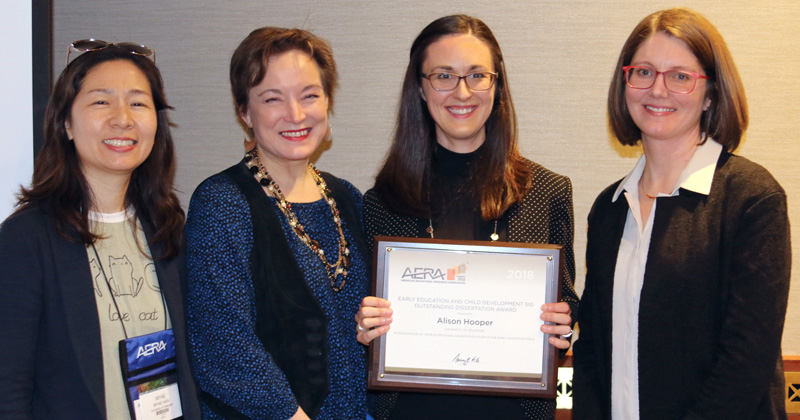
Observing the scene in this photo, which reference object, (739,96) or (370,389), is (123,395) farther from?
(739,96)

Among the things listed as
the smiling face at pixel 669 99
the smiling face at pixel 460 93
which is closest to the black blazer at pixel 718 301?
the smiling face at pixel 669 99

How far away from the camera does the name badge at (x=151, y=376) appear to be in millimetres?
1833

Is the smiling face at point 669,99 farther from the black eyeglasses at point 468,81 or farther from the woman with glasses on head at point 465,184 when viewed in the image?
the black eyeglasses at point 468,81

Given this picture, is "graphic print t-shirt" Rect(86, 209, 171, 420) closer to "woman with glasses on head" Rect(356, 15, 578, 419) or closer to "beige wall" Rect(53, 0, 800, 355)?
"woman with glasses on head" Rect(356, 15, 578, 419)

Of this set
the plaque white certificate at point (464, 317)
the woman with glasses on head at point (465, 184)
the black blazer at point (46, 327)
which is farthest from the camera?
the woman with glasses on head at point (465, 184)

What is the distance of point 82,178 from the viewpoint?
1.91 meters

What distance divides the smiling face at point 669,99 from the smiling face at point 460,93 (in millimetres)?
482

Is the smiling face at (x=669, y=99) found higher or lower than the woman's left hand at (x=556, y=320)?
higher

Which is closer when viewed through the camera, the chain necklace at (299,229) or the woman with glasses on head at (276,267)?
the woman with glasses on head at (276,267)

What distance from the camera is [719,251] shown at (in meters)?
1.77

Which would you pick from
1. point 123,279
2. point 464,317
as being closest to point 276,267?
point 123,279

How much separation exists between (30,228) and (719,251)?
192cm
